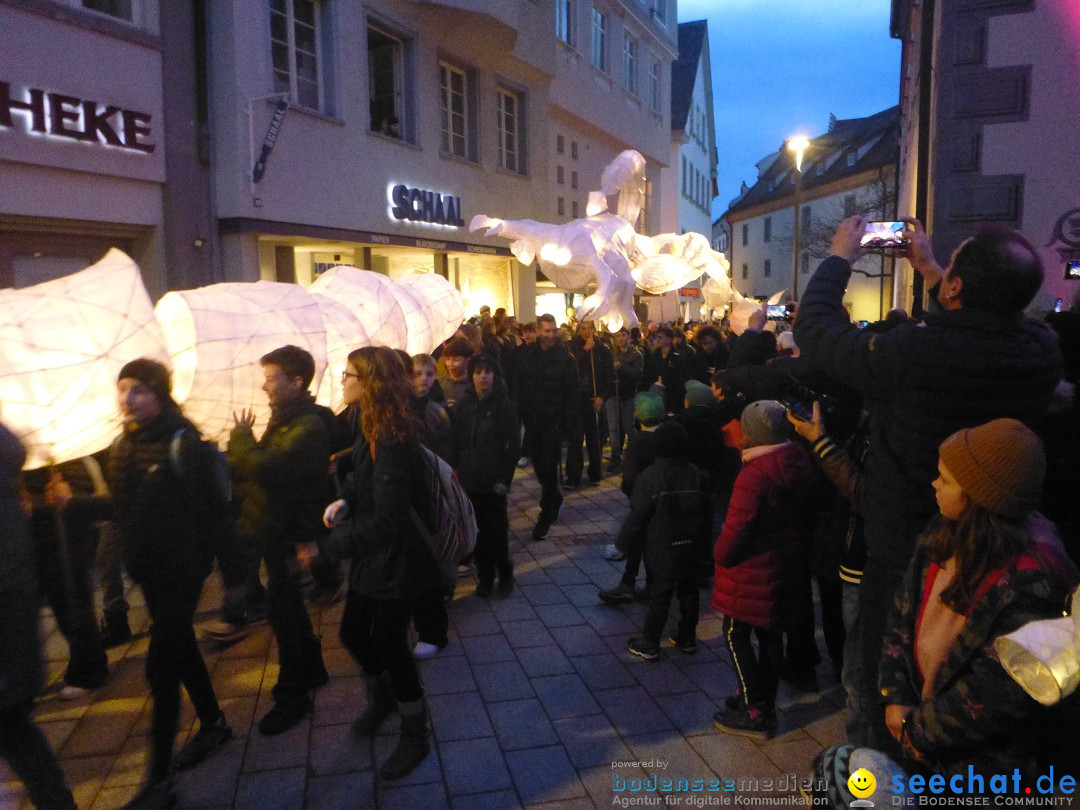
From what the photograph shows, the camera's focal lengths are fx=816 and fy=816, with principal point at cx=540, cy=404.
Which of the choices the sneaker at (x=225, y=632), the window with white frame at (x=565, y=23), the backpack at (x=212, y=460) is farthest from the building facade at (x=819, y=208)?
the backpack at (x=212, y=460)

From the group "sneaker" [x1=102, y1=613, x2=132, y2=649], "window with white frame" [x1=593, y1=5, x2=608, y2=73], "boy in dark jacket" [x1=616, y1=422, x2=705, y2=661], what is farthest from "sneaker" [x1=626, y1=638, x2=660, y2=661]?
"window with white frame" [x1=593, y1=5, x2=608, y2=73]

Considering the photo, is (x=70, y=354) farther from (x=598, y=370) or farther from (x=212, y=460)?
(x=598, y=370)

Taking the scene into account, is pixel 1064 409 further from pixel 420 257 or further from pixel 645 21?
pixel 645 21

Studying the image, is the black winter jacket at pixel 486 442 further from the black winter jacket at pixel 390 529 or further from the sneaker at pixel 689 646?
the black winter jacket at pixel 390 529

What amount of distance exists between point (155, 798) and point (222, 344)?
7.52ft

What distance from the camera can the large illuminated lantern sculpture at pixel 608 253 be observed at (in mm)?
11180

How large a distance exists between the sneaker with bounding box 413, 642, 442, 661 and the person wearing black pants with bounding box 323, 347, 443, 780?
1.09m

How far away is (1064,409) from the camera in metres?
2.98

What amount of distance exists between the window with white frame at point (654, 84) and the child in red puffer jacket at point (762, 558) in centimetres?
2796

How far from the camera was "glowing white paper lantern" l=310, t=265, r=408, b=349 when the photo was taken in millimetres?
6250

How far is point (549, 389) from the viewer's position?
796cm

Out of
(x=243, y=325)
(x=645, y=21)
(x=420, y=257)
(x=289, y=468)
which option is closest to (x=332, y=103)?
(x=420, y=257)

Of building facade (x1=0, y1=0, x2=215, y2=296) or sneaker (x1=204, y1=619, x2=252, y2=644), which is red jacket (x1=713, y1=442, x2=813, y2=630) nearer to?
sneaker (x1=204, y1=619, x2=252, y2=644)

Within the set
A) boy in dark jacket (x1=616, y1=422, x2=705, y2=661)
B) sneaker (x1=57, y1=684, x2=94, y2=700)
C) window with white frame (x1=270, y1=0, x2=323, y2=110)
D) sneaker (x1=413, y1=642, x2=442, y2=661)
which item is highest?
window with white frame (x1=270, y1=0, x2=323, y2=110)
